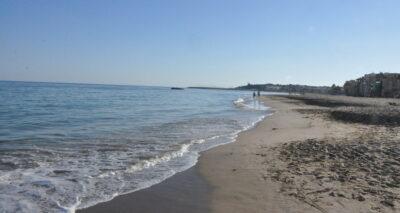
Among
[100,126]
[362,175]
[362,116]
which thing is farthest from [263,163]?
[362,116]

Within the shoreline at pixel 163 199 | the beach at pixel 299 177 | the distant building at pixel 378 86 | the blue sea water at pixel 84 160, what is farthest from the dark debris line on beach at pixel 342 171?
the distant building at pixel 378 86

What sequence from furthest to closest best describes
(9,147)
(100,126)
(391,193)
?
(100,126), (9,147), (391,193)

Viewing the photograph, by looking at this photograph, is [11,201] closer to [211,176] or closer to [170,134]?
[211,176]

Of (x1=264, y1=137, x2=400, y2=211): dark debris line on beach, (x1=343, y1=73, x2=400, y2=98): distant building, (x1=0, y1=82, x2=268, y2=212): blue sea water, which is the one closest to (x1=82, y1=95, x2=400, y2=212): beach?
(x1=264, y1=137, x2=400, y2=211): dark debris line on beach

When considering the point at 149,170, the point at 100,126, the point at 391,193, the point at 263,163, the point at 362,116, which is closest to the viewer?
the point at 391,193

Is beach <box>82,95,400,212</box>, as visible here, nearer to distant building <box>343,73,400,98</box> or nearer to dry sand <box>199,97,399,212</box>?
dry sand <box>199,97,399,212</box>

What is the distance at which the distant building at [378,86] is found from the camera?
257 feet

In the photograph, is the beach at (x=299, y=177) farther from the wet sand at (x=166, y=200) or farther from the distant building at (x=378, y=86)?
the distant building at (x=378, y=86)

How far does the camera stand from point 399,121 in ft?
78.7

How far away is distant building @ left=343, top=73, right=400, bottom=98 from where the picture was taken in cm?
7838

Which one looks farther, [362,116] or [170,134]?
[362,116]

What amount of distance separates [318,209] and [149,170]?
17.4ft

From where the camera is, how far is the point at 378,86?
8262 cm

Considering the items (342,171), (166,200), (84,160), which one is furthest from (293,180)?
(84,160)
